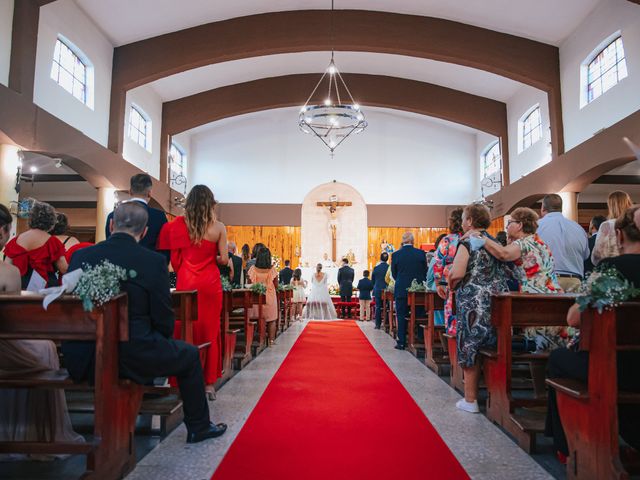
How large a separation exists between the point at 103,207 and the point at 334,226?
23.9ft

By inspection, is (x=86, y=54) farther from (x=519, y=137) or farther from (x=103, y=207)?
(x=519, y=137)

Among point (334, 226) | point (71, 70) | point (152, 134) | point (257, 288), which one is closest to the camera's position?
point (257, 288)

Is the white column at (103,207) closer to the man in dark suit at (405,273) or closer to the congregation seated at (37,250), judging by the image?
the man in dark suit at (405,273)

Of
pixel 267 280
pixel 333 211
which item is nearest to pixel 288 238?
pixel 333 211

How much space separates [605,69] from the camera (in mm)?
8711

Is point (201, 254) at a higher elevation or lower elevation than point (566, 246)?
lower

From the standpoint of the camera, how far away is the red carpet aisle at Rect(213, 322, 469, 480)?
2.25m

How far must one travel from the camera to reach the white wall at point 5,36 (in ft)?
22.2

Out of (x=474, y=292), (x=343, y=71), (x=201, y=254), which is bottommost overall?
(x=474, y=292)

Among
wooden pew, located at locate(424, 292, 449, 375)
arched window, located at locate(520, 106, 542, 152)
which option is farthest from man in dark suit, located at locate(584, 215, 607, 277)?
arched window, located at locate(520, 106, 542, 152)

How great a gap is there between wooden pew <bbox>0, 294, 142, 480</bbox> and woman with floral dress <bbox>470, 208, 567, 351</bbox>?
7.33 ft

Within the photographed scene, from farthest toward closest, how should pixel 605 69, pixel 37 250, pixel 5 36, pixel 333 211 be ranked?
pixel 333 211 → pixel 605 69 → pixel 5 36 → pixel 37 250

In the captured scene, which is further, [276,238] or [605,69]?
[276,238]

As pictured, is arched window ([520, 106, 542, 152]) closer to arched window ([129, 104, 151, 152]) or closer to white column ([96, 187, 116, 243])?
arched window ([129, 104, 151, 152])
